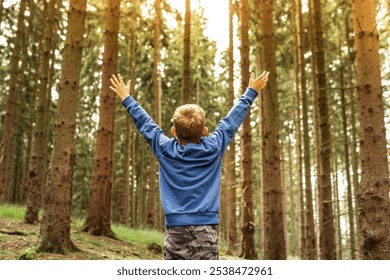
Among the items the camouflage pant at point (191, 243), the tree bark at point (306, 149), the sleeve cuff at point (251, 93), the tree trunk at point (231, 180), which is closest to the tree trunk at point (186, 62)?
the tree trunk at point (231, 180)

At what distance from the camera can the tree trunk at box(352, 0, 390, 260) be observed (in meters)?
5.21

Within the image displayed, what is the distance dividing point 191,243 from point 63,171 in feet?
12.8

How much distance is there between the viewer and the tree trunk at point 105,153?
954cm

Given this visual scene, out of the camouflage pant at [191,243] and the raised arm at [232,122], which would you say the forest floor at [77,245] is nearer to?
the camouflage pant at [191,243]

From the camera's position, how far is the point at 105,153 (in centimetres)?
975

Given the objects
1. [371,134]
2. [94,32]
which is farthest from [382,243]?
[94,32]

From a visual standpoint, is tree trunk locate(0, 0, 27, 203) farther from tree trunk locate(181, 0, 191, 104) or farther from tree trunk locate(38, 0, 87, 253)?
tree trunk locate(38, 0, 87, 253)

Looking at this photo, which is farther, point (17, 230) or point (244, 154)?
point (244, 154)

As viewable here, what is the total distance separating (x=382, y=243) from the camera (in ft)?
17.0

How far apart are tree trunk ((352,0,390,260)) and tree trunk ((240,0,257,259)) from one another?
4.91 meters

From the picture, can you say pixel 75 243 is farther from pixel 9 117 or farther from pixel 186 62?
pixel 9 117

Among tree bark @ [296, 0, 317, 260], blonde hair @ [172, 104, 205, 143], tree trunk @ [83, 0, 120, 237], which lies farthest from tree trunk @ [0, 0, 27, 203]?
blonde hair @ [172, 104, 205, 143]
